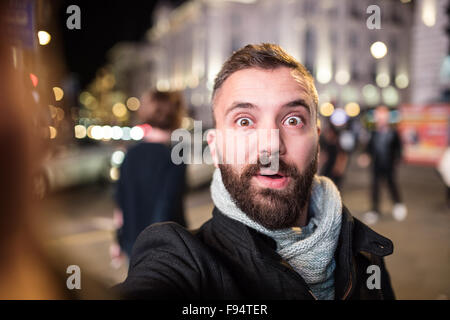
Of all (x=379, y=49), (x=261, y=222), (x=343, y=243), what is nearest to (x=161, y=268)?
(x=261, y=222)

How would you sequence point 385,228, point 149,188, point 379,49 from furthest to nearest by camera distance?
point 385,228 → point 149,188 → point 379,49

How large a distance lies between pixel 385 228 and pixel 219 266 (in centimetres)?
523

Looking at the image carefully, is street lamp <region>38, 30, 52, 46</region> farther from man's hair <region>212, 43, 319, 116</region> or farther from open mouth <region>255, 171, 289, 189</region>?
open mouth <region>255, 171, 289, 189</region>

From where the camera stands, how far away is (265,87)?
1.29 meters

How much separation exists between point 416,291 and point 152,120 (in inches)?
115

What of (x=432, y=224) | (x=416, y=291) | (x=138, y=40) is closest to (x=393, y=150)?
(x=432, y=224)

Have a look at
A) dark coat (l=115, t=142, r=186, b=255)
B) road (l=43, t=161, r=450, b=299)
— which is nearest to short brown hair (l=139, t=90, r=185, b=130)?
dark coat (l=115, t=142, r=186, b=255)

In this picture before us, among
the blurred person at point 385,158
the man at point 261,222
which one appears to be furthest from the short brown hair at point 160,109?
the blurred person at point 385,158

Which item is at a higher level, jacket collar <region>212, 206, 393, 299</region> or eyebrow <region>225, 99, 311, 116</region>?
eyebrow <region>225, 99, 311, 116</region>

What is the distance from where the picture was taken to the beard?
1.28m

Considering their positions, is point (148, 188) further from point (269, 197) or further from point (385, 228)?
point (385, 228)

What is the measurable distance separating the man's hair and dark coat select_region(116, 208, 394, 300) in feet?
1.85

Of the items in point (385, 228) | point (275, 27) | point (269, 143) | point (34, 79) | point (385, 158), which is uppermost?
point (275, 27)
